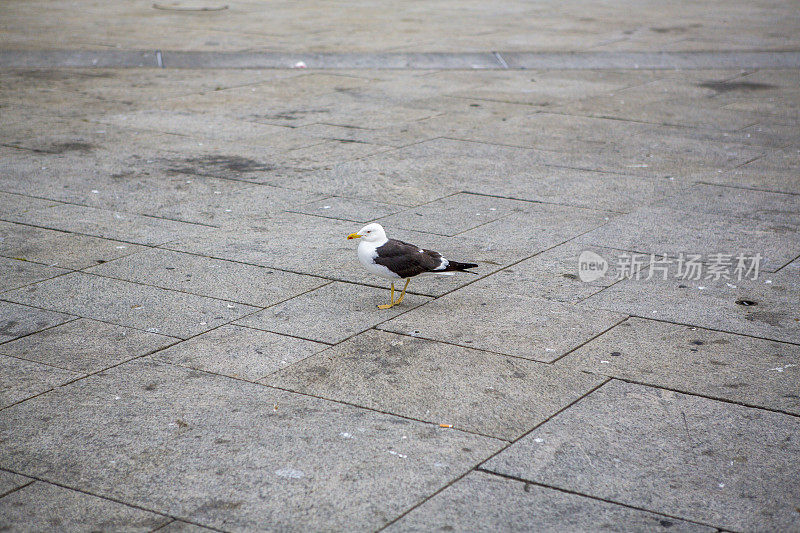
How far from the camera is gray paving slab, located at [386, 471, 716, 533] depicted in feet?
12.4

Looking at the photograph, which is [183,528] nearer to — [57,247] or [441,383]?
[441,383]

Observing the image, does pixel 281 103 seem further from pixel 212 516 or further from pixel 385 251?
pixel 212 516

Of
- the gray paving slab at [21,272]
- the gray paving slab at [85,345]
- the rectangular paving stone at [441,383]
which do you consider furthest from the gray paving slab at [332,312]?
the gray paving slab at [21,272]

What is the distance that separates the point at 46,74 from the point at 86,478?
37.3 ft

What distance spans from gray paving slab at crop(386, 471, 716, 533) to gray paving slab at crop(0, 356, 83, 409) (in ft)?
7.62

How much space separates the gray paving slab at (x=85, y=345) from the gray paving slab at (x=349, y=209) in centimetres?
272

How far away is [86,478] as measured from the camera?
4.07m

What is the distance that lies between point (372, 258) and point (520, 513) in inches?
93.0

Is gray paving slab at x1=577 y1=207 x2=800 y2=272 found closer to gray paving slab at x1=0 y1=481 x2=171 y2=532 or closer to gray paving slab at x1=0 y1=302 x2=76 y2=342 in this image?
gray paving slab at x1=0 y1=302 x2=76 y2=342

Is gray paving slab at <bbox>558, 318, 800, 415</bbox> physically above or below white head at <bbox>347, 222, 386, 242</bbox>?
below

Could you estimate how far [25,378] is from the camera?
4988 mm

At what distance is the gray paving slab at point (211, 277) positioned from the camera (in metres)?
6.25

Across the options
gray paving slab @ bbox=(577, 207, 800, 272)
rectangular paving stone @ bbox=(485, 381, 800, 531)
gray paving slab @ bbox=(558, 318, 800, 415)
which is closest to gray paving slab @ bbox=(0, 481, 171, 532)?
rectangular paving stone @ bbox=(485, 381, 800, 531)

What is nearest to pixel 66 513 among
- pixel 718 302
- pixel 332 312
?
pixel 332 312
